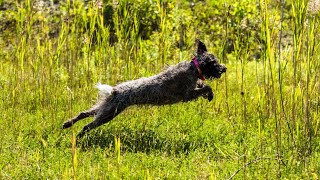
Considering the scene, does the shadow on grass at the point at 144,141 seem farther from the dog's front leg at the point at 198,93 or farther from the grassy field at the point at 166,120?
the dog's front leg at the point at 198,93

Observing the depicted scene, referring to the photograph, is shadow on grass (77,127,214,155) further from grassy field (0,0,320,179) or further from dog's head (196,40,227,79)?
dog's head (196,40,227,79)

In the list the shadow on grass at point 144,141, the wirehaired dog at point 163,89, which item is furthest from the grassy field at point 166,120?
the wirehaired dog at point 163,89

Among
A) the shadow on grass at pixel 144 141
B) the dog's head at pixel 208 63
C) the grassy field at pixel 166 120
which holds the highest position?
the dog's head at pixel 208 63

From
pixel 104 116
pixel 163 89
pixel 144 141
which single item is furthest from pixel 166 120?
pixel 104 116

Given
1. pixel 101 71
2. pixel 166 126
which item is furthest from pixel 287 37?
pixel 166 126

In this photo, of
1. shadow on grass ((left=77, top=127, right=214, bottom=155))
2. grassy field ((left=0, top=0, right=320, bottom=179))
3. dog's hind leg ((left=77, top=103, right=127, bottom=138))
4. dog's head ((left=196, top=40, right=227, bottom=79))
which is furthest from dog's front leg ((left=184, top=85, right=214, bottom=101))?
dog's hind leg ((left=77, top=103, right=127, bottom=138))

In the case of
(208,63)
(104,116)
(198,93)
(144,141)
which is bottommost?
(144,141)

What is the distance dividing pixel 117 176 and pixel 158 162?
698mm

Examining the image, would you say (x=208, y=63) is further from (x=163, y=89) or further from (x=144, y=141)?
(x=144, y=141)

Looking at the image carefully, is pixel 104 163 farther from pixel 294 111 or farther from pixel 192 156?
pixel 294 111

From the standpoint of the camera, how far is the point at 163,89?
21.1 ft

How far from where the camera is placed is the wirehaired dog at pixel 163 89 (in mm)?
6371

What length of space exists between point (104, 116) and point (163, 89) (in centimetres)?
74

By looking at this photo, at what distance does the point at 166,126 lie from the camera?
6617 millimetres
